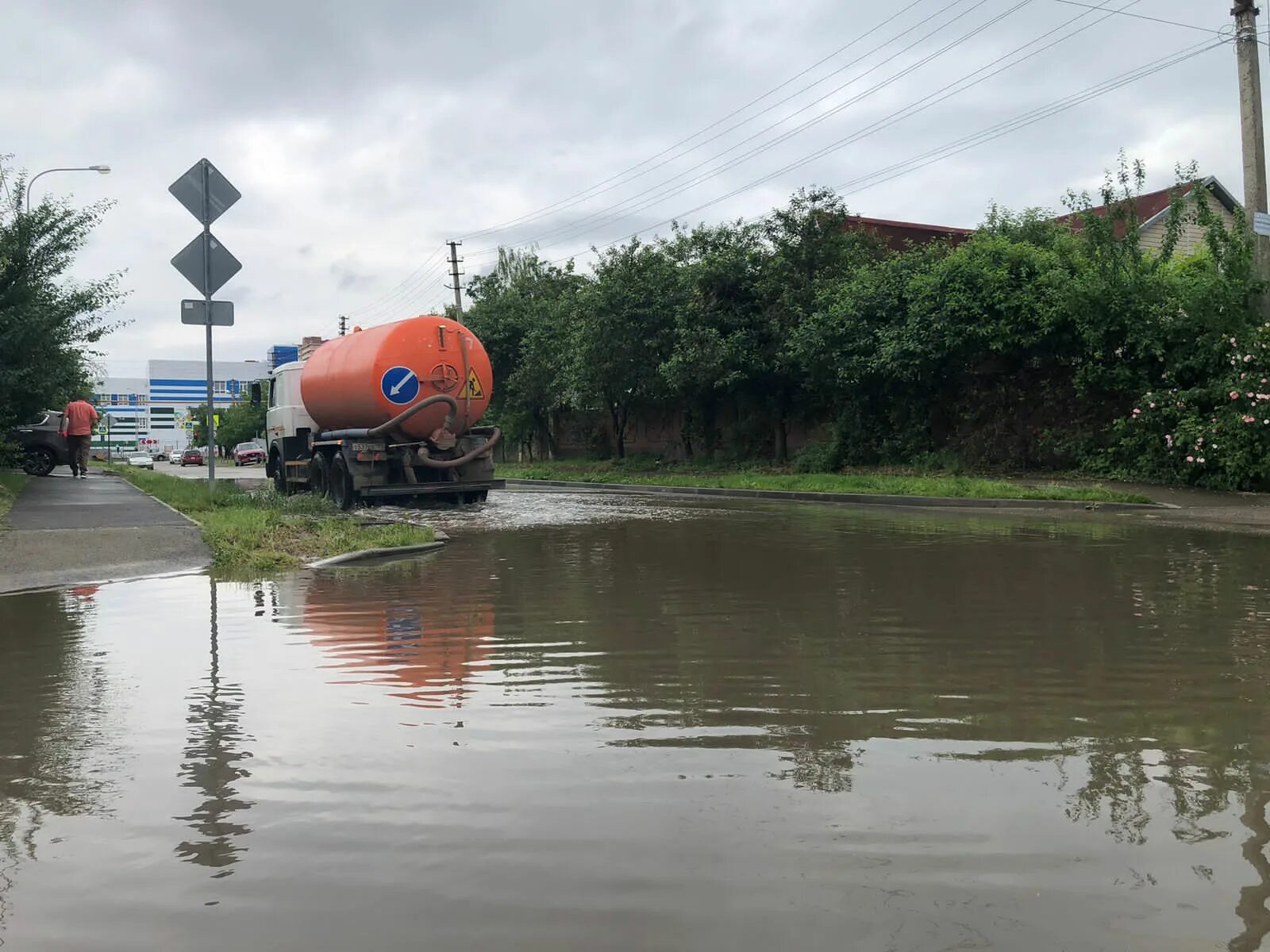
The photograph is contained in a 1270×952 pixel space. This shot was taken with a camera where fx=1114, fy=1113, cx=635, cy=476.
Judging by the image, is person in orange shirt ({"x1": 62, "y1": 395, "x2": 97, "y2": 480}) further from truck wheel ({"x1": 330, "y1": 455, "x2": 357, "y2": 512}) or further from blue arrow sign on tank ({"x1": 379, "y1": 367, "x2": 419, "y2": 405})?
blue arrow sign on tank ({"x1": 379, "y1": 367, "x2": 419, "y2": 405})

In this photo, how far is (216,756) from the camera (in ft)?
15.3

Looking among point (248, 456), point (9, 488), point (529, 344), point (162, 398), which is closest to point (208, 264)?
point (9, 488)

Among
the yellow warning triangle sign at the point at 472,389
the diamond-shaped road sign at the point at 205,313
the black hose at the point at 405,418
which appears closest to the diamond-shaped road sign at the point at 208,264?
the diamond-shaped road sign at the point at 205,313

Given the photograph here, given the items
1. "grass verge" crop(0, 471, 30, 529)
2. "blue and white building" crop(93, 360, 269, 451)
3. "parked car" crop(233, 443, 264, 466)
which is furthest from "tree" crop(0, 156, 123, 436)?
"blue and white building" crop(93, 360, 269, 451)

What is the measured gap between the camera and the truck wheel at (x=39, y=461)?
2781 centimetres

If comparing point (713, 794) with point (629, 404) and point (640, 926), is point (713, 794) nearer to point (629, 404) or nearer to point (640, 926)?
point (640, 926)

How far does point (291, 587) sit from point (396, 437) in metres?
8.83

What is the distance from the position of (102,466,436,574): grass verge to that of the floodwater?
7.04 ft

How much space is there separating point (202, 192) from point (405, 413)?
14.9ft

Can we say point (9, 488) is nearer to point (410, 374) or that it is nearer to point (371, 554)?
point (410, 374)

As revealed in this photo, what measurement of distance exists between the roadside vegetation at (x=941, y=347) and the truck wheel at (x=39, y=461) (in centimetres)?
1462

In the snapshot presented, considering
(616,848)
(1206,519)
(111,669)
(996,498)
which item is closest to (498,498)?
(996,498)

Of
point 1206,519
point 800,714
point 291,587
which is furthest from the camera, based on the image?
point 1206,519

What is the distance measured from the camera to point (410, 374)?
17703 millimetres
